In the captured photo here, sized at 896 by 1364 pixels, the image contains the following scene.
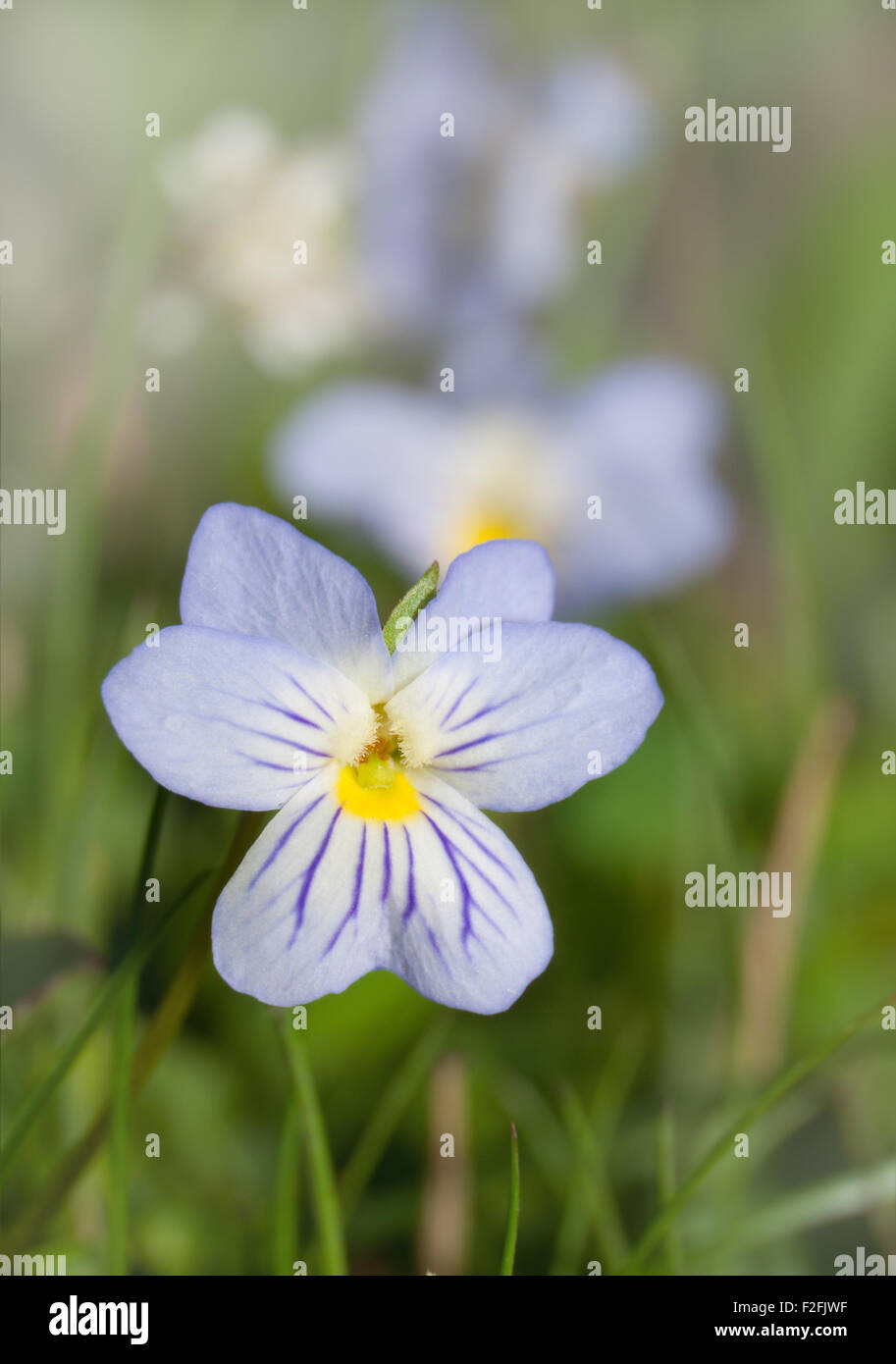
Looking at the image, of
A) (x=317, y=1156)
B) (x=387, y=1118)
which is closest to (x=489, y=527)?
(x=387, y=1118)

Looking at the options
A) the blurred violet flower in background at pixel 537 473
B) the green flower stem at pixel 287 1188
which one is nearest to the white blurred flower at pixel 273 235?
the blurred violet flower in background at pixel 537 473

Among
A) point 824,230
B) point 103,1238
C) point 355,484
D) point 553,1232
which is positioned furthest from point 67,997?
point 824,230

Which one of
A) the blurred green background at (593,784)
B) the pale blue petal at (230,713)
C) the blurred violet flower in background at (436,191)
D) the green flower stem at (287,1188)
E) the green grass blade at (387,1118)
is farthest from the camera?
the blurred violet flower in background at (436,191)

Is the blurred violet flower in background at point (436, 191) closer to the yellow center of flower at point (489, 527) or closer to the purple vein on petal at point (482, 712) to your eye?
the yellow center of flower at point (489, 527)

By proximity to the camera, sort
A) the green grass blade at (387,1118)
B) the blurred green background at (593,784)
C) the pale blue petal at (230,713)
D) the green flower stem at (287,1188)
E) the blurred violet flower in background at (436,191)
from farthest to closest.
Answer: the blurred violet flower in background at (436,191) → the blurred green background at (593,784) → the green grass blade at (387,1118) → the green flower stem at (287,1188) → the pale blue petal at (230,713)

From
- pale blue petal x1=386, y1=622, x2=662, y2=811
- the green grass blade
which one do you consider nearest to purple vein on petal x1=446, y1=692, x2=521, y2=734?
pale blue petal x1=386, y1=622, x2=662, y2=811

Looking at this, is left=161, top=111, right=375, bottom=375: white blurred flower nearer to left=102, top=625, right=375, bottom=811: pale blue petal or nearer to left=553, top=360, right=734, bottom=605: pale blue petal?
left=553, top=360, right=734, bottom=605: pale blue petal
